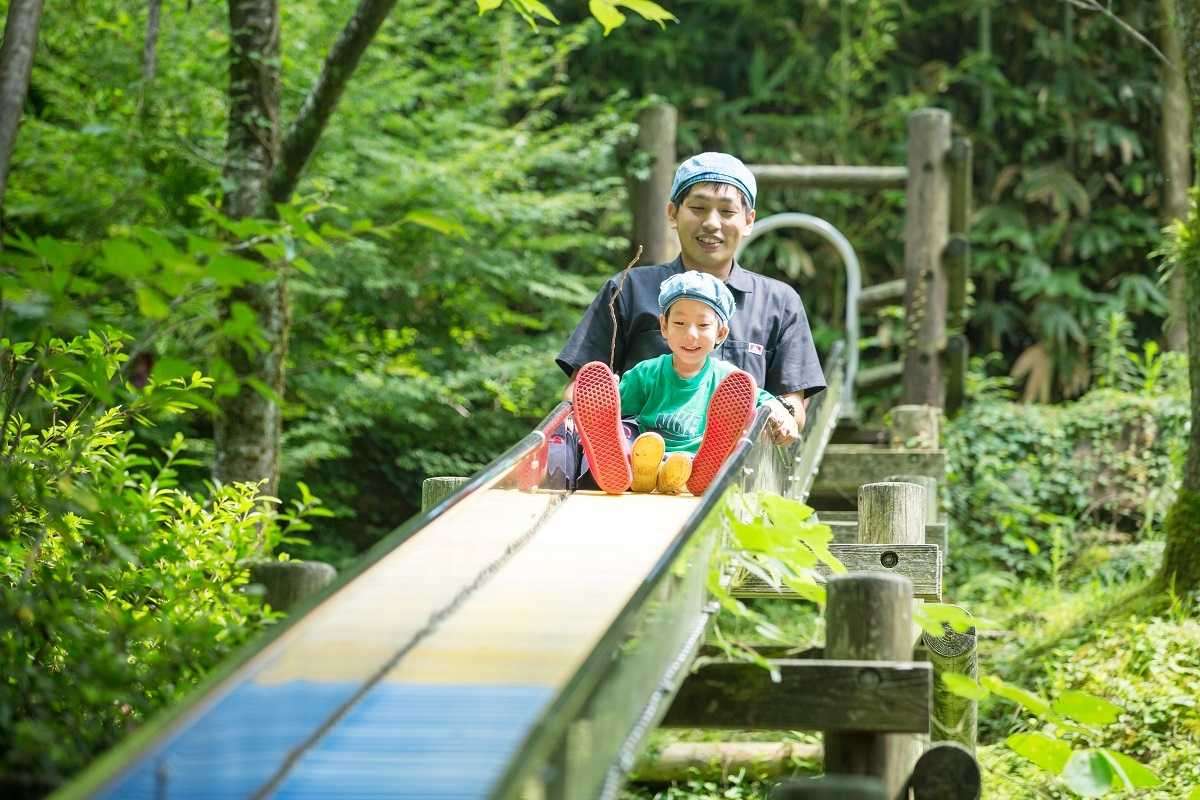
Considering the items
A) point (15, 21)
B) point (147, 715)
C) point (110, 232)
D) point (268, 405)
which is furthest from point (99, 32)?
point (147, 715)

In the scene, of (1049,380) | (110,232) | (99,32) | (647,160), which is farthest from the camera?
(1049,380)

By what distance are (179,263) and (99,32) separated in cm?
663

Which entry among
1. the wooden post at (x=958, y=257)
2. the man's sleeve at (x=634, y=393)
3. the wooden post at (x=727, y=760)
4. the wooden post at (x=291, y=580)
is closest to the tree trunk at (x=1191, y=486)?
the wooden post at (x=727, y=760)

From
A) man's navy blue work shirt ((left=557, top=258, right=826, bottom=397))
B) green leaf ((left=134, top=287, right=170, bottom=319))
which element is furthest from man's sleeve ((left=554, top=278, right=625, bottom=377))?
green leaf ((left=134, top=287, right=170, bottom=319))

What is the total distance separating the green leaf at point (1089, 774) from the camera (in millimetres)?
3264

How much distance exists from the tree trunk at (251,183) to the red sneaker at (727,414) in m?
2.22

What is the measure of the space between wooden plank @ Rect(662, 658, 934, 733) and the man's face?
78.4 inches

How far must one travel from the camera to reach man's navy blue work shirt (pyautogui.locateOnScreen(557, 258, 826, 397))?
16.2 ft

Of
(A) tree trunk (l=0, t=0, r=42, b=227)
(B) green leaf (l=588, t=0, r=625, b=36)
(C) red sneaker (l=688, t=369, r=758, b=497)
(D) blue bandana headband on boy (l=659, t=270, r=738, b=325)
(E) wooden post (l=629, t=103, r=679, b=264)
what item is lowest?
(C) red sneaker (l=688, t=369, r=758, b=497)

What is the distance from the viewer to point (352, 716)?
2.56 m

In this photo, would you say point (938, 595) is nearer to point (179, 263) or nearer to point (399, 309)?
point (179, 263)

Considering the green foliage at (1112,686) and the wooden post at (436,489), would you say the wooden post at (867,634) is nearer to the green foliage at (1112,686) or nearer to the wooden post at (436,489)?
the green foliage at (1112,686)

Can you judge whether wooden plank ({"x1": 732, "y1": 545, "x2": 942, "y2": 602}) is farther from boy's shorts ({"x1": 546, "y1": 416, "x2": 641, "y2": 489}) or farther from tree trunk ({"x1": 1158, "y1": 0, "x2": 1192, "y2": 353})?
tree trunk ({"x1": 1158, "y1": 0, "x2": 1192, "y2": 353})

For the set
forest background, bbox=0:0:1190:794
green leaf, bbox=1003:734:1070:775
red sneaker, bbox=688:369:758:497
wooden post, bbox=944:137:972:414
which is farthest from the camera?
wooden post, bbox=944:137:972:414
